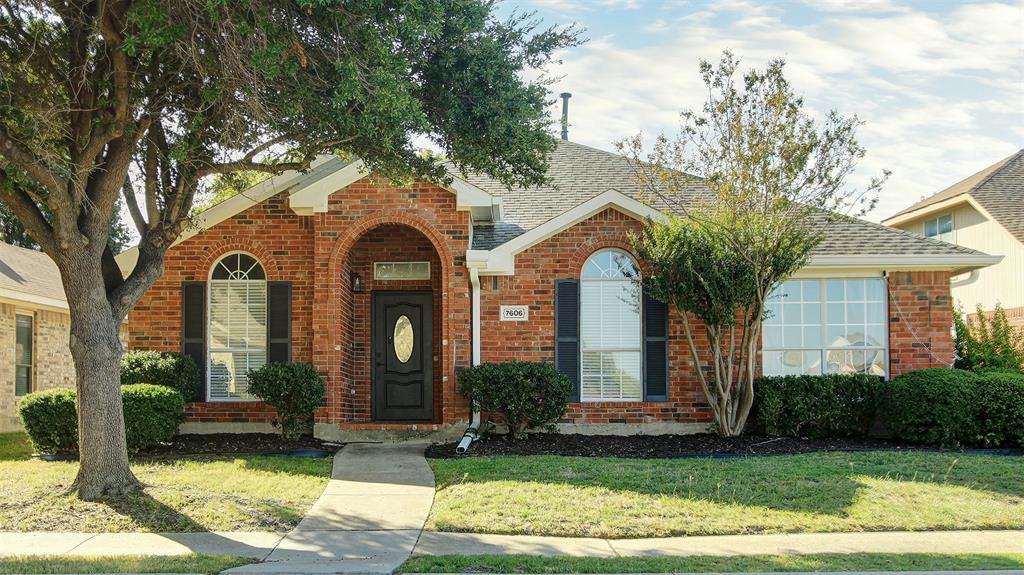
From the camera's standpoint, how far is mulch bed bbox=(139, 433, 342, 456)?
13.1 meters

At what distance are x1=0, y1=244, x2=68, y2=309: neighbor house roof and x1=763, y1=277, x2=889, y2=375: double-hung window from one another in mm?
12611

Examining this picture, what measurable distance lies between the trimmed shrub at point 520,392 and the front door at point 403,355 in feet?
7.13

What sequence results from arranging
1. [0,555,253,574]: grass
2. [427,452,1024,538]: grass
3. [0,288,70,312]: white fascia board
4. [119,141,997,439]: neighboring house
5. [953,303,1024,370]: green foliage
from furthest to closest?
[0,288,70,312]: white fascia board → [953,303,1024,370]: green foliage → [119,141,997,439]: neighboring house → [427,452,1024,538]: grass → [0,555,253,574]: grass

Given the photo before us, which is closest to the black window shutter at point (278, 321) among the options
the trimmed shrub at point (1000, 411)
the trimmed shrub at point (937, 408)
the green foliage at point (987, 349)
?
the trimmed shrub at point (937, 408)

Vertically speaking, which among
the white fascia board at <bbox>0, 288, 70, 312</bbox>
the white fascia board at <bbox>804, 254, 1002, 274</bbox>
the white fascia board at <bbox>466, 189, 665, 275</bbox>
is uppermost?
the white fascia board at <bbox>466, 189, 665, 275</bbox>

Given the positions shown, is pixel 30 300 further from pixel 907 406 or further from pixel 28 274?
pixel 907 406

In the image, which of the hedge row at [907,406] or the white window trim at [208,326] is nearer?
the hedge row at [907,406]

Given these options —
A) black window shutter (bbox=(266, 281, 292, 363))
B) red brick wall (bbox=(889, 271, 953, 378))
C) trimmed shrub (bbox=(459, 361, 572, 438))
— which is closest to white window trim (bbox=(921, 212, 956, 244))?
red brick wall (bbox=(889, 271, 953, 378))

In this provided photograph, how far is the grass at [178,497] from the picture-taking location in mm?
9180

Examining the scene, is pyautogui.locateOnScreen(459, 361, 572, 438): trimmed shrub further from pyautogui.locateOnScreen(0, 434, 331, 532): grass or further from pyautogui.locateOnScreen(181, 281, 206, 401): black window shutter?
pyautogui.locateOnScreen(181, 281, 206, 401): black window shutter

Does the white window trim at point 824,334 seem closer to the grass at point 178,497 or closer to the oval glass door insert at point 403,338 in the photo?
the oval glass door insert at point 403,338

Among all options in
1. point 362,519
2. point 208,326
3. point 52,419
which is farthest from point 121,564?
point 208,326

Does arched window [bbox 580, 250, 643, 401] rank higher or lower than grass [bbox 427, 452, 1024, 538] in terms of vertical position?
higher

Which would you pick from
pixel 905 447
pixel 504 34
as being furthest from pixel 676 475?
pixel 504 34
